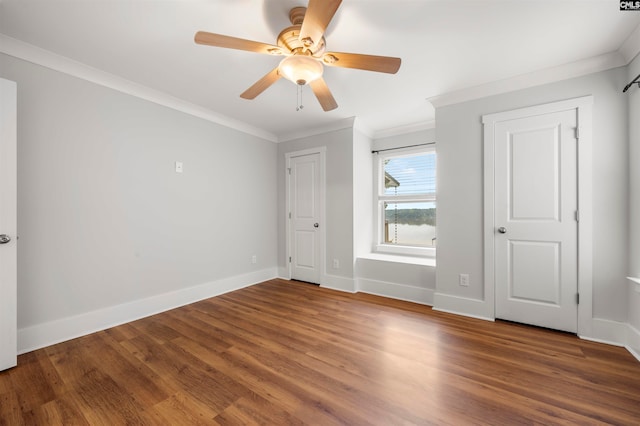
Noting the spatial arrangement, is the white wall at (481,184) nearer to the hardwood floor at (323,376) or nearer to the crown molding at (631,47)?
the crown molding at (631,47)

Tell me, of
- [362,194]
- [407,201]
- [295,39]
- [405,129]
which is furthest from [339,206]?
[295,39]

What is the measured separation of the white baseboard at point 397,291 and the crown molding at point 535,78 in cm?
222

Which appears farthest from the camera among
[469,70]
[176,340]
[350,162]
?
[350,162]

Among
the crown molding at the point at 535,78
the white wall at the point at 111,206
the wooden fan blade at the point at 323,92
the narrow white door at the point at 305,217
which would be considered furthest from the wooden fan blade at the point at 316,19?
the narrow white door at the point at 305,217

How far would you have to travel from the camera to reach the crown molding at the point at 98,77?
2.03 meters

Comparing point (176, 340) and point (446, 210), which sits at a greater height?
point (446, 210)

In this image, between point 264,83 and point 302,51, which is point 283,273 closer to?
point 264,83

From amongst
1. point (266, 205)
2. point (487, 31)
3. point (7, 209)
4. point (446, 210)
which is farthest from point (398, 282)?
point (7, 209)

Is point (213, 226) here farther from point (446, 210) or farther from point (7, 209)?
point (446, 210)

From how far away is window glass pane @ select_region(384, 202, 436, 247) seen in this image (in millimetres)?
3818

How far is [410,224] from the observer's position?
3990mm

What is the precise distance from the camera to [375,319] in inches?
105

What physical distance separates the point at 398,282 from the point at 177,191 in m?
2.97

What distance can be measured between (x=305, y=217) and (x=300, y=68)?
8.63ft
